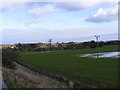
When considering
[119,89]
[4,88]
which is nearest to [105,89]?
[119,89]

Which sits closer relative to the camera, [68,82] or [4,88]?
[4,88]

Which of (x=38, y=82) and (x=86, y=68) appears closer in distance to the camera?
(x=38, y=82)

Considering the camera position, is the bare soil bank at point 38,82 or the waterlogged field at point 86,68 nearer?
the bare soil bank at point 38,82

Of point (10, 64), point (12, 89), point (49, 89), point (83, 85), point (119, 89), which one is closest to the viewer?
point (12, 89)

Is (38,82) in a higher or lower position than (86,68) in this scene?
lower

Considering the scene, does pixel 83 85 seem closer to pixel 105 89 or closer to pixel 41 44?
pixel 105 89

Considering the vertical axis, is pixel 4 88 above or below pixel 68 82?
above

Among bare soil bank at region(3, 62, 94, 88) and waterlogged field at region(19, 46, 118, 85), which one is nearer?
bare soil bank at region(3, 62, 94, 88)

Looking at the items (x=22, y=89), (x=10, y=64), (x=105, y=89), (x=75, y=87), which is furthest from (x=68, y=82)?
(x=10, y=64)

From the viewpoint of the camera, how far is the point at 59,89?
15562 mm

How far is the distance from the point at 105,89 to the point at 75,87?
3.53 meters

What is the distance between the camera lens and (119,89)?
1391cm

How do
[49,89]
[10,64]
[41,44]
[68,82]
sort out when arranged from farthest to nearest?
1. [41,44]
2. [10,64]
3. [68,82]
4. [49,89]

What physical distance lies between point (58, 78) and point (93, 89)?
8.10 meters
